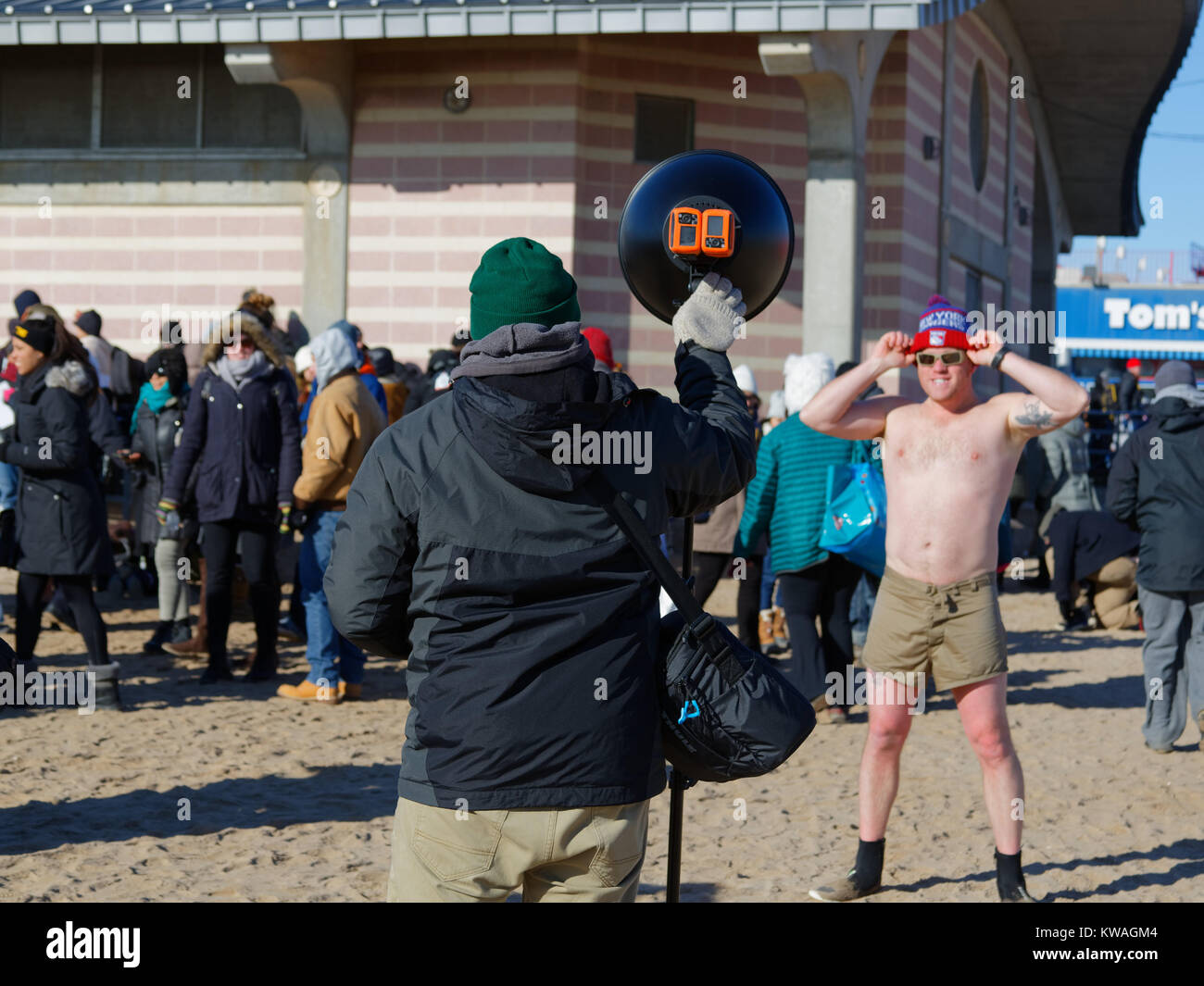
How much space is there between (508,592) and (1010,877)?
3075mm

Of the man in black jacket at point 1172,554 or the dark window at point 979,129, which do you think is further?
the dark window at point 979,129

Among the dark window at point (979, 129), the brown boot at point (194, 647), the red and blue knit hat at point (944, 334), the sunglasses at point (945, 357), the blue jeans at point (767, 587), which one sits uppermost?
the dark window at point (979, 129)

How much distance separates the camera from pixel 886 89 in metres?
14.3

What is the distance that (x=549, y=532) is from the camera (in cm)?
275

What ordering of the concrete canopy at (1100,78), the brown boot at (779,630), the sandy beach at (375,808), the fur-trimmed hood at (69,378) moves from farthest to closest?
the concrete canopy at (1100,78), the brown boot at (779,630), the fur-trimmed hood at (69,378), the sandy beach at (375,808)

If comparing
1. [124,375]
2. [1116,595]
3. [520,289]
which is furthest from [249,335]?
[1116,595]

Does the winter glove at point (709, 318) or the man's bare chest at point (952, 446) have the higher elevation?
the winter glove at point (709, 318)

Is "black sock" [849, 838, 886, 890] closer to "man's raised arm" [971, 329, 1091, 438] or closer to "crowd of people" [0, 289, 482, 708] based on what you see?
"man's raised arm" [971, 329, 1091, 438]

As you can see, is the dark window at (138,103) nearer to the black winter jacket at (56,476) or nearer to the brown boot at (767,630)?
the brown boot at (767,630)

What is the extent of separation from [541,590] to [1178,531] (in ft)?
19.0

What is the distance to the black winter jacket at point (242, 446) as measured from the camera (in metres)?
8.25

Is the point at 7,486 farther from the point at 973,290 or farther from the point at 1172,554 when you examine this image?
the point at 973,290

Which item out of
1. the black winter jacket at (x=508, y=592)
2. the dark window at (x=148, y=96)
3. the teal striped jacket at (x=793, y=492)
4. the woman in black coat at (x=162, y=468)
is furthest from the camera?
the dark window at (x=148, y=96)

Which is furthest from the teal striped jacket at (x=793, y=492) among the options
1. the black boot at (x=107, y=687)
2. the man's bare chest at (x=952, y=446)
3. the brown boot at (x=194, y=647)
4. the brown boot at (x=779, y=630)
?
the brown boot at (x=194, y=647)
